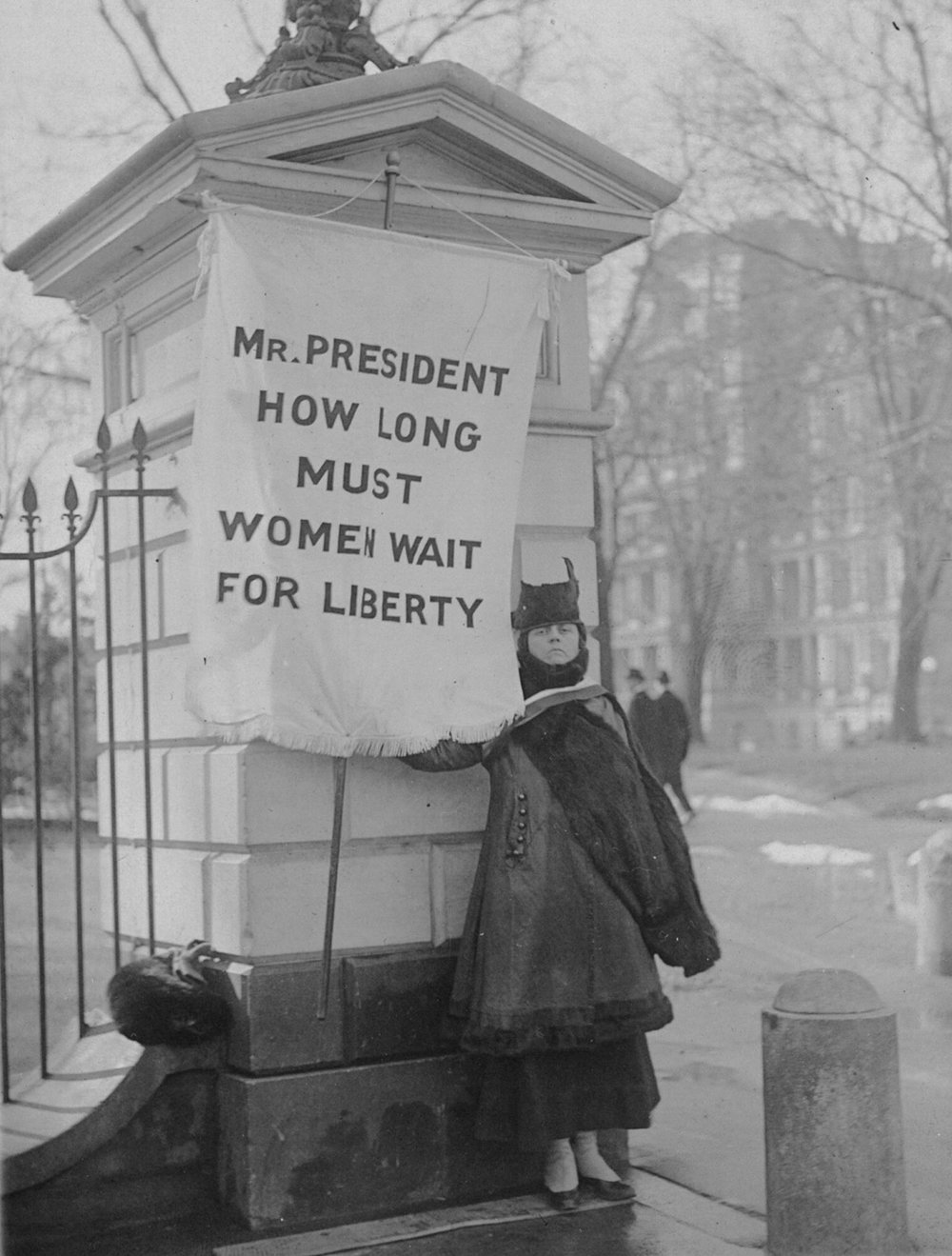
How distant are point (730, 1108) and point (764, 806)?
15.8 m

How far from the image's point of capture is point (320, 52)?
238 inches

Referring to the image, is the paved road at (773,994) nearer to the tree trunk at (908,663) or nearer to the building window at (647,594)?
the tree trunk at (908,663)

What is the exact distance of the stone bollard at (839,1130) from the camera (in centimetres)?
466

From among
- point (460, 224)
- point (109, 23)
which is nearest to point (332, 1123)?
point (460, 224)

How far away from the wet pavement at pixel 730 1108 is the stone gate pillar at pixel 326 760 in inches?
11.2

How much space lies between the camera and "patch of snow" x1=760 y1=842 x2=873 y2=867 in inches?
623

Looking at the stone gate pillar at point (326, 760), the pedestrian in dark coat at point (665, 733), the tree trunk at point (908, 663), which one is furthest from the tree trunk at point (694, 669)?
the stone gate pillar at point (326, 760)

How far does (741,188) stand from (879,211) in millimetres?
1670

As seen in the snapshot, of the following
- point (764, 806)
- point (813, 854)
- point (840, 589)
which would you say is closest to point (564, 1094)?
point (813, 854)

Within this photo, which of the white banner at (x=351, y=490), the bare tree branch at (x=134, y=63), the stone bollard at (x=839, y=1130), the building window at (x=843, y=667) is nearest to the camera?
the stone bollard at (x=839, y=1130)

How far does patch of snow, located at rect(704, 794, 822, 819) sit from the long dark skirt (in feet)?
52.4

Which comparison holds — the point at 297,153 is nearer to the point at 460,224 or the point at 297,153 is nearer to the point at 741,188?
the point at 460,224

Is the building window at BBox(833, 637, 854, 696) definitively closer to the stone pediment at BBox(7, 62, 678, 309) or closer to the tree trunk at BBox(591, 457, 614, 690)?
the tree trunk at BBox(591, 457, 614, 690)

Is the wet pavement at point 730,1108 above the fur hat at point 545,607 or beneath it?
beneath
